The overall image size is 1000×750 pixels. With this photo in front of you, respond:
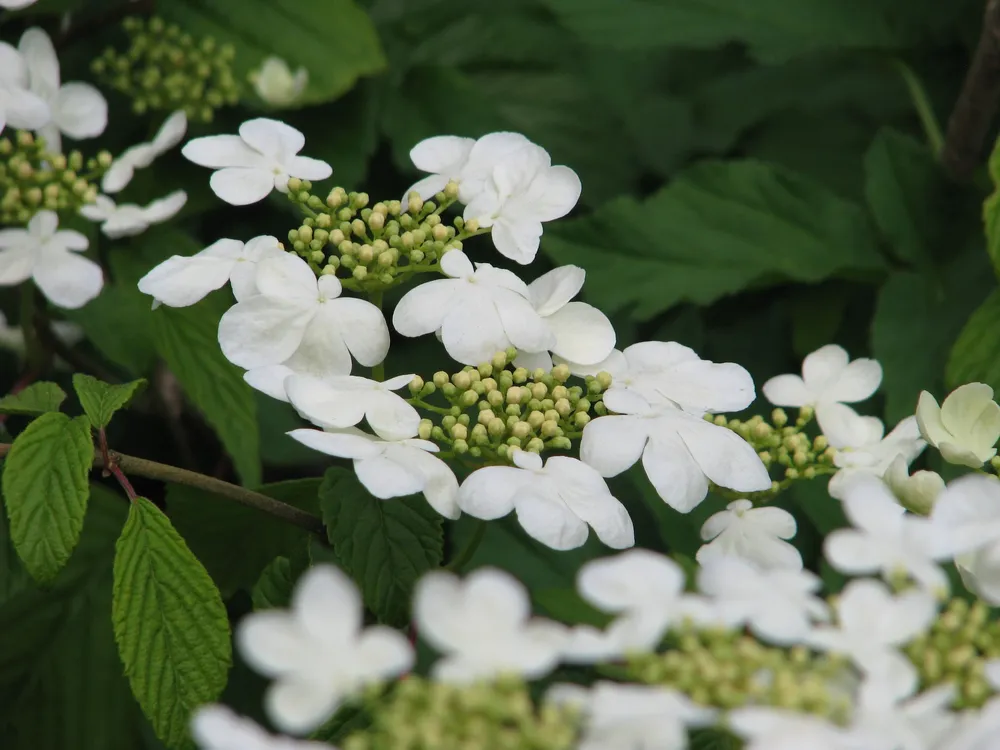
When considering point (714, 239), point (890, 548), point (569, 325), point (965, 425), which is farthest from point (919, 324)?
point (890, 548)

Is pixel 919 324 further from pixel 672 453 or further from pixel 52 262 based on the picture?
pixel 52 262

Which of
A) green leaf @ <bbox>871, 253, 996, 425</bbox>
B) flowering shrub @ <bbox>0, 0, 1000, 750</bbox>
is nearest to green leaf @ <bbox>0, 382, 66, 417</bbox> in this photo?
flowering shrub @ <bbox>0, 0, 1000, 750</bbox>

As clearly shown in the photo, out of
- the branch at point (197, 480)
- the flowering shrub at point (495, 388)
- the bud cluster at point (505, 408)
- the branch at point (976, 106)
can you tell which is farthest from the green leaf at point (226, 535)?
the branch at point (976, 106)

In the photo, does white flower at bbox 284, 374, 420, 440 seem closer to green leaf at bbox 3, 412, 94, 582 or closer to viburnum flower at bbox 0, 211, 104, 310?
green leaf at bbox 3, 412, 94, 582

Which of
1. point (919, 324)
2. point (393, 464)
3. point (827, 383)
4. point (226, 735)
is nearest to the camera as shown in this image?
point (226, 735)

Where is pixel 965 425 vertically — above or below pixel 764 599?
below

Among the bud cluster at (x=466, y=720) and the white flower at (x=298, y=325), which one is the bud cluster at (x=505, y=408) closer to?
the white flower at (x=298, y=325)
